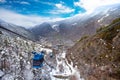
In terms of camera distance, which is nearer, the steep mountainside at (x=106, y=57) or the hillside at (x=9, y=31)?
the hillside at (x=9, y=31)

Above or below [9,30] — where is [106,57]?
below

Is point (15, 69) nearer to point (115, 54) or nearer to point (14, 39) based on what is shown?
point (14, 39)

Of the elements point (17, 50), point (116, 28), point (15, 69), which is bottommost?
point (15, 69)

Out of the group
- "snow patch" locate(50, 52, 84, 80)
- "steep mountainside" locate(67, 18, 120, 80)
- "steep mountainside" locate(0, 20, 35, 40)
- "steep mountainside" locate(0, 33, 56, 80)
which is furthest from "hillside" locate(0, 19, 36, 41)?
"steep mountainside" locate(67, 18, 120, 80)

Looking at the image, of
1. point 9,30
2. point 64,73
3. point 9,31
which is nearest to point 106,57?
point 64,73

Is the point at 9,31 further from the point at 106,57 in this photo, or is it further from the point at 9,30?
the point at 106,57

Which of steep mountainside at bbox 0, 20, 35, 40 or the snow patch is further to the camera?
the snow patch

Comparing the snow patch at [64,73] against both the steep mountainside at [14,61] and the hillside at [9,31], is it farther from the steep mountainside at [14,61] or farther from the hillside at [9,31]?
the steep mountainside at [14,61]

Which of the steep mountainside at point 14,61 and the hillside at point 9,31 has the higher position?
the hillside at point 9,31

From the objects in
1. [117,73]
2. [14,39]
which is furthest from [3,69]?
[117,73]

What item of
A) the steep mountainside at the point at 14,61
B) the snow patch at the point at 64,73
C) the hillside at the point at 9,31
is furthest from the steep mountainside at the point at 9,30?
the snow patch at the point at 64,73

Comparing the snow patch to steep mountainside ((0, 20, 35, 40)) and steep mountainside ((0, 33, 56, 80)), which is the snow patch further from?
steep mountainside ((0, 33, 56, 80))
